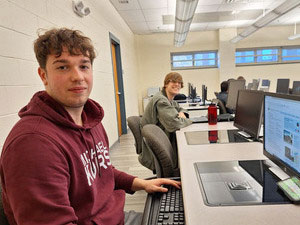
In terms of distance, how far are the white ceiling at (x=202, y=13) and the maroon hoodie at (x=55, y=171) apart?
4.16 m

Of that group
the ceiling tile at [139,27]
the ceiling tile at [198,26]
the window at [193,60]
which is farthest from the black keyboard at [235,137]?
the window at [193,60]

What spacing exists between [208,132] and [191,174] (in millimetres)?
959

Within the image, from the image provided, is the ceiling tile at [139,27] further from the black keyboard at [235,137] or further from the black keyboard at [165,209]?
the black keyboard at [165,209]

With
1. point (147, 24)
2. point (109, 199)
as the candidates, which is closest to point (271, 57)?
point (147, 24)

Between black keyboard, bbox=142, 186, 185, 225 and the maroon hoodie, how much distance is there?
Result: 0.53 ft

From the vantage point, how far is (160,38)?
25.7ft

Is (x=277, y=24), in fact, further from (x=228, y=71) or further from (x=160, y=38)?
(x=160, y=38)

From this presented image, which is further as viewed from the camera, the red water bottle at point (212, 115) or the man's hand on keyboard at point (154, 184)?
the red water bottle at point (212, 115)

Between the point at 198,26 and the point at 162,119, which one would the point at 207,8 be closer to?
the point at 198,26

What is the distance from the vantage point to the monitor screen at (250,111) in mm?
1595

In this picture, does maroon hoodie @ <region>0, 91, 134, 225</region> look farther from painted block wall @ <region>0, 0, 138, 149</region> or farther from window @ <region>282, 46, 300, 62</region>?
window @ <region>282, 46, 300, 62</region>

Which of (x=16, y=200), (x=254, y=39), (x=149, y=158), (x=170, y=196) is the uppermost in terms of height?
(x=254, y=39)

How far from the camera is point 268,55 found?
7.82 meters

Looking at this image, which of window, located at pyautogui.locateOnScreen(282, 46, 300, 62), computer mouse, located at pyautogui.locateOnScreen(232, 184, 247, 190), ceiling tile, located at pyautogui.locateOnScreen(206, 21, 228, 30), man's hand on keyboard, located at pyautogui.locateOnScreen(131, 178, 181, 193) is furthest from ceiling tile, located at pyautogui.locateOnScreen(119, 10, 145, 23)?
window, located at pyautogui.locateOnScreen(282, 46, 300, 62)
